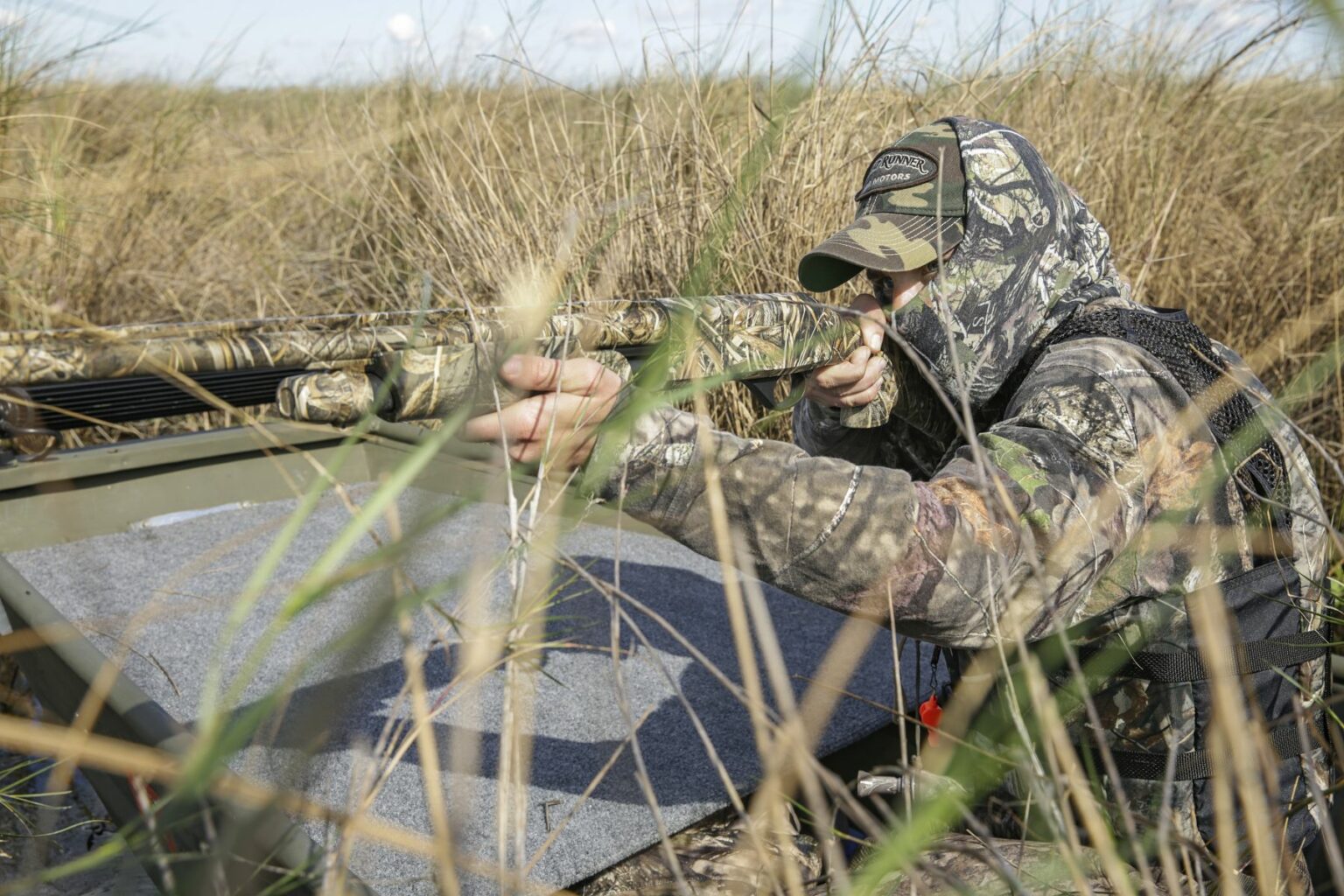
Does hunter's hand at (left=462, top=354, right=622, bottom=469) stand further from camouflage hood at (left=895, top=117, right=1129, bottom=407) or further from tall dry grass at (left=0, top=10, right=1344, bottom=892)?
tall dry grass at (left=0, top=10, right=1344, bottom=892)

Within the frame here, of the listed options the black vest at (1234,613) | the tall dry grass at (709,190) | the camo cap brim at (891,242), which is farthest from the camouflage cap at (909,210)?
the tall dry grass at (709,190)

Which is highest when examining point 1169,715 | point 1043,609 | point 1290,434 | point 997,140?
point 997,140

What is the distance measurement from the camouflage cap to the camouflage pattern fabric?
40 millimetres

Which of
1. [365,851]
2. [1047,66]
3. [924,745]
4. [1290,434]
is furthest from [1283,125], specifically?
[365,851]

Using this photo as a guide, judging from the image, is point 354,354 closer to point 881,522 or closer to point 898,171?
point 881,522

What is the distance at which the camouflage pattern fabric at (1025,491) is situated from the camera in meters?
1.63

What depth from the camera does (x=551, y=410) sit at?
1525 millimetres

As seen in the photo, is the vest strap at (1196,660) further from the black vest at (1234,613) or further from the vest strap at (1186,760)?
the vest strap at (1186,760)

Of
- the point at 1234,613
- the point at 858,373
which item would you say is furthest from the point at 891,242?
the point at 1234,613

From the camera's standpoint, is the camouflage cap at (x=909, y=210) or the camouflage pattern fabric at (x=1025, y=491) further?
the camouflage cap at (x=909, y=210)

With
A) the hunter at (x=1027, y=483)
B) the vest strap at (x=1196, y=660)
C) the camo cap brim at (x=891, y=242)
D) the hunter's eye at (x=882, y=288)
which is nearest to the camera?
the hunter at (x=1027, y=483)

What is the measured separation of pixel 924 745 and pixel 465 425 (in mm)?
1755

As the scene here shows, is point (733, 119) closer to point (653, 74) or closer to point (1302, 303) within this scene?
point (653, 74)

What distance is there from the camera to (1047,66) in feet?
17.0
